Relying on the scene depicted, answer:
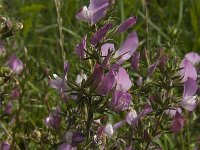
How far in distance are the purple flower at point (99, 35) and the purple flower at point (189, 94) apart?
25 centimetres

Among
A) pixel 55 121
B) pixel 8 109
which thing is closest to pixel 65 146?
pixel 55 121

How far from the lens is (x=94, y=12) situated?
4.11 ft

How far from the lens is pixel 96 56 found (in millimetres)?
1248

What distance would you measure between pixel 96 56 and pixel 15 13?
7.66 feet

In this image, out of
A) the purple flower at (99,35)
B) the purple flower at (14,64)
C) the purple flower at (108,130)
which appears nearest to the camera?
the purple flower at (99,35)

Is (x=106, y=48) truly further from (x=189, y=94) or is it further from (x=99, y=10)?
(x=189, y=94)

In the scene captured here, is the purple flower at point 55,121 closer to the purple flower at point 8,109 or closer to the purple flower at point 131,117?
the purple flower at point 131,117

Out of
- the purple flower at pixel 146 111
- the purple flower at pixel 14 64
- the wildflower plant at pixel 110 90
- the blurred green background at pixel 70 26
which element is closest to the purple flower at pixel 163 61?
the wildflower plant at pixel 110 90

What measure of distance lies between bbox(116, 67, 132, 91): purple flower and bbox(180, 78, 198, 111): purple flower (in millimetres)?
165

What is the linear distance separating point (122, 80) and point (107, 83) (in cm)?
6

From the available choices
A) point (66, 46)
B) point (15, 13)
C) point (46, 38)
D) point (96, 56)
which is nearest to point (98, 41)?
point (96, 56)

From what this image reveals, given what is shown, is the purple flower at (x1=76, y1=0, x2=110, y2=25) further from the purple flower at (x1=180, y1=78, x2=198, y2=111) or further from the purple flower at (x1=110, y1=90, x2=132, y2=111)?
the purple flower at (x1=180, y1=78, x2=198, y2=111)

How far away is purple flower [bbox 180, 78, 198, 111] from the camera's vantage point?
1.37 m

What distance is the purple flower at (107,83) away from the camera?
122 centimetres
